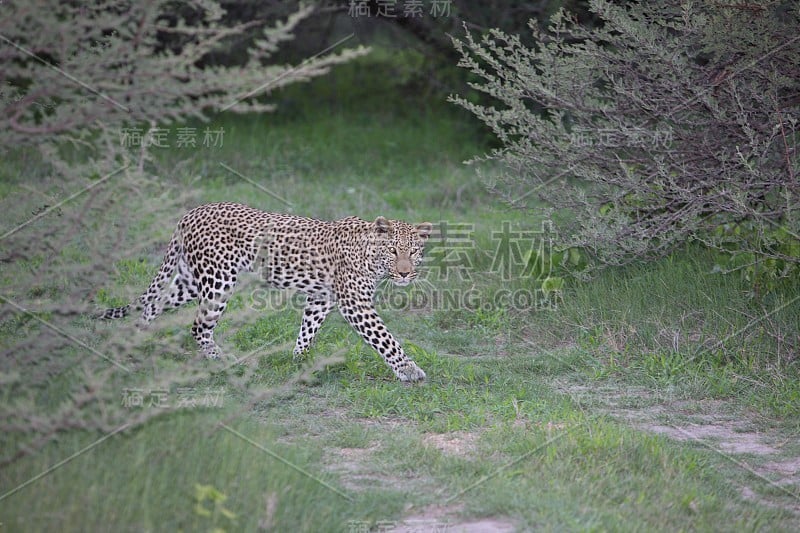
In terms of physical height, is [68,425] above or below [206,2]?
below

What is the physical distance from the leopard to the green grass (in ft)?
1.00

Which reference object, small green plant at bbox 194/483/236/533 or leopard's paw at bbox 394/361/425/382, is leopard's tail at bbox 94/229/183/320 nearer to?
leopard's paw at bbox 394/361/425/382

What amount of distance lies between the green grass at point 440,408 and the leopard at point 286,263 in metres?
0.31

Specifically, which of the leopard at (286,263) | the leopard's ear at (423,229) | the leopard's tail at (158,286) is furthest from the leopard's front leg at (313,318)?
the leopard's tail at (158,286)

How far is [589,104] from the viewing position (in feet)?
30.6

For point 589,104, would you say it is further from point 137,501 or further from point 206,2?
point 137,501

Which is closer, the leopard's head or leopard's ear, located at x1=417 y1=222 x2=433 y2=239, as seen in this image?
the leopard's head

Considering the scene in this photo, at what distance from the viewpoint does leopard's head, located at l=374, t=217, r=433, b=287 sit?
8.17 m

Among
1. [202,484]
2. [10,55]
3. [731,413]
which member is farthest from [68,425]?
[731,413]

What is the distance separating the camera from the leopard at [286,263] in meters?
8.24

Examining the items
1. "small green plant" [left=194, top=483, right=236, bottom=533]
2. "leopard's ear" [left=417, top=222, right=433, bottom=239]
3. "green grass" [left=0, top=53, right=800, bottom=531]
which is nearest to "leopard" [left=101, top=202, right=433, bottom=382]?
"leopard's ear" [left=417, top=222, right=433, bottom=239]

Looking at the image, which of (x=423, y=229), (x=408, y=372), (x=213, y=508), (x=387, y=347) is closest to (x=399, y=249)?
(x=423, y=229)

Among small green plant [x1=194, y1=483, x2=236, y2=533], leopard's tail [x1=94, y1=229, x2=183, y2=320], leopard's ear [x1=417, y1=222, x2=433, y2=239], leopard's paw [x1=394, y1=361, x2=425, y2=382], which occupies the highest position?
leopard's ear [x1=417, y1=222, x2=433, y2=239]

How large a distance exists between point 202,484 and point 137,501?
0.40 metres
